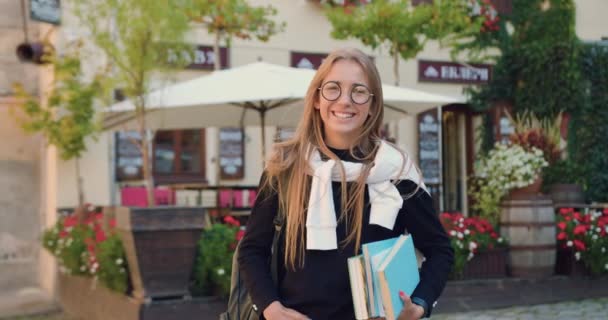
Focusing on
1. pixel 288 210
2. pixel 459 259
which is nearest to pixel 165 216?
pixel 459 259

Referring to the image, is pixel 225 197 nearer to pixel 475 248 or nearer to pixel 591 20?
pixel 475 248

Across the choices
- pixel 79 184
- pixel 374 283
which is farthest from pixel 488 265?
pixel 374 283

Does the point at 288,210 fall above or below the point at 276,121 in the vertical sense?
below

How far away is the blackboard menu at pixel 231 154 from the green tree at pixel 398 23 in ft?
8.09

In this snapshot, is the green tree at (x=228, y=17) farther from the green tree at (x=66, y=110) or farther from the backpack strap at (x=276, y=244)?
the backpack strap at (x=276, y=244)

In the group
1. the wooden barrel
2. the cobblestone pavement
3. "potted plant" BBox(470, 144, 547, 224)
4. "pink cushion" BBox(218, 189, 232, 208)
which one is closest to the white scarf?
the cobblestone pavement

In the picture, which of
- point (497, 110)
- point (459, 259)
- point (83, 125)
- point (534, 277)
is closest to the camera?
point (459, 259)

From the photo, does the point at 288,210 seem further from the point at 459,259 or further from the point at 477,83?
the point at 477,83

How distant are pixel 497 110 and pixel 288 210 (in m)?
11.6

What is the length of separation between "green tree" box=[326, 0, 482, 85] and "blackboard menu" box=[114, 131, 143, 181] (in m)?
3.08

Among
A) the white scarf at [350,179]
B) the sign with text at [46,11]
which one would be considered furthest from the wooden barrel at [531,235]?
the white scarf at [350,179]

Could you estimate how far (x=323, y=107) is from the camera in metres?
2.29

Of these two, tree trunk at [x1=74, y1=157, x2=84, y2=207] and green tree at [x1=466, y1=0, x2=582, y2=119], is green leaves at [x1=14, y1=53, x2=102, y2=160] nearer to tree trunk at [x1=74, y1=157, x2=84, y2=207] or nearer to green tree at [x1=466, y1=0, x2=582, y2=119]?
tree trunk at [x1=74, y1=157, x2=84, y2=207]

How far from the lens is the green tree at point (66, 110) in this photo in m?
8.51
